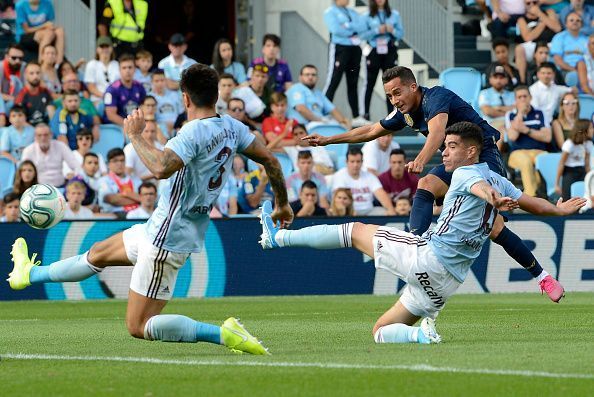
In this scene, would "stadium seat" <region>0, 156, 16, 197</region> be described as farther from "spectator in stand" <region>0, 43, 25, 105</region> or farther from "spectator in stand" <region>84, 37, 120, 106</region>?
"spectator in stand" <region>84, 37, 120, 106</region>

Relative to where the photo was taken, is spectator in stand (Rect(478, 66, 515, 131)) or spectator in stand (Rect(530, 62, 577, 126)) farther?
spectator in stand (Rect(478, 66, 515, 131))

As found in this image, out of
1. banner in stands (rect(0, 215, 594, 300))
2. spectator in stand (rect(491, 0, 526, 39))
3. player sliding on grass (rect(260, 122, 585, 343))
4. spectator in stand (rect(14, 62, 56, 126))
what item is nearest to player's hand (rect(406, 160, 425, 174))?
player sliding on grass (rect(260, 122, 585, 343))

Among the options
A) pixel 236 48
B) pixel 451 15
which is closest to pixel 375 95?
pixel 451 15

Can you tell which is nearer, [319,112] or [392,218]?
[392,218]

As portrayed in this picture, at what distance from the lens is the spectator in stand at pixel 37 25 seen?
20953 millimetres

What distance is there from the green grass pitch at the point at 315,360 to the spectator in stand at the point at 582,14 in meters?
10.8

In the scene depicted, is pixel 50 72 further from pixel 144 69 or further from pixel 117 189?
pixel 117 189

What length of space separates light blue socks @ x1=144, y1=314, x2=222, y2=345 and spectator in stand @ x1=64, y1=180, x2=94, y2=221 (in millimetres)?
9319

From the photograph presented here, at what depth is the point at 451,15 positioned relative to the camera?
949 inches

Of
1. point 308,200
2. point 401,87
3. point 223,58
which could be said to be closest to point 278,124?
point 223,58

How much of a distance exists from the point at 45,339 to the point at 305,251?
696 cm

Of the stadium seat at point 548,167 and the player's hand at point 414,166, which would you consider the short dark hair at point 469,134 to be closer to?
the player's hand at point 414,166

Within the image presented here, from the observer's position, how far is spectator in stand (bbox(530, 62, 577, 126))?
21.0 m

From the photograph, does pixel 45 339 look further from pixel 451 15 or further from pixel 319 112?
pixel 451 15
